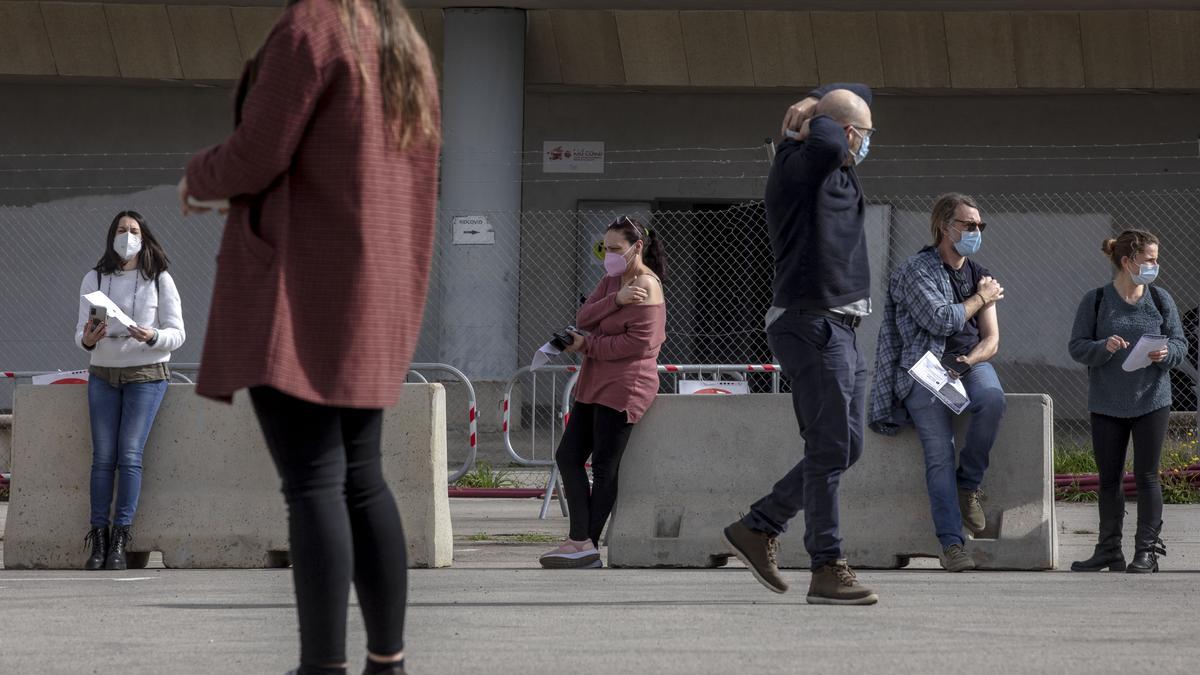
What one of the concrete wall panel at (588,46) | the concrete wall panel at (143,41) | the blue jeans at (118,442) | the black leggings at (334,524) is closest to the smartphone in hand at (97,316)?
the blue jeans at (118,442)

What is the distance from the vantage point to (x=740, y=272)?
635 inches

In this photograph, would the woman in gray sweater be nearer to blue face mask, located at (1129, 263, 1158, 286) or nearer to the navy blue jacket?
blue face mask, located at (1129, 263, 1158, 286)

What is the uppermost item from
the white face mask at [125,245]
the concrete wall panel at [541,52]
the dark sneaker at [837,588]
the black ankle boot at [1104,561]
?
the concrete wall panel at [541,52]

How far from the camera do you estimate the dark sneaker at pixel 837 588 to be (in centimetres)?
571

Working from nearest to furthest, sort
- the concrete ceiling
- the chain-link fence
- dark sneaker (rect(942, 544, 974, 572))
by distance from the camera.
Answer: dark sneaker (rect(942, 544, 974, 572)) < the concrete ceiling < the chain-link fence

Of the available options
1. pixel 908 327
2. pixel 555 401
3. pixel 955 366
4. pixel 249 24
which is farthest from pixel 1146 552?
pixel 249 24

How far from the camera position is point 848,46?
53.7 feet

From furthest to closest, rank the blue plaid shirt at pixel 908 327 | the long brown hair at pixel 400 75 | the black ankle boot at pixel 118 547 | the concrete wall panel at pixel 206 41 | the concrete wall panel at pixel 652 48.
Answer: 1. the concrete wall panel at pixel 206 41
2. the concrete wall panel at pixel 652 48
3. the black ankle boot at pixel 118 547
4. the blue plaid shirt at pixel 908 327
5. the long brown hair at pixel 400 75

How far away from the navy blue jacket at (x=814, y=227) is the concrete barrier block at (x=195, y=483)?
7.39 feet

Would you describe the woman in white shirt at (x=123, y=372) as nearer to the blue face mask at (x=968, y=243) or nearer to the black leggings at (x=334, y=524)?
the blue face mask at (x=968, y=243)

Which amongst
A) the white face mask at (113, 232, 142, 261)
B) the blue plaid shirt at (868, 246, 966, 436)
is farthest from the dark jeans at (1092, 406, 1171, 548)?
the white face mask at (113, 232, 142, 261)

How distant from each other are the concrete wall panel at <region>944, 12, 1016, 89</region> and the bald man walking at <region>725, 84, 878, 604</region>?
10.9 meters

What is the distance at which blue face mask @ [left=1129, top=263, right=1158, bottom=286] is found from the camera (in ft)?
25.5

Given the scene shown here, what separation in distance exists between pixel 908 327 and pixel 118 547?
3824mm
